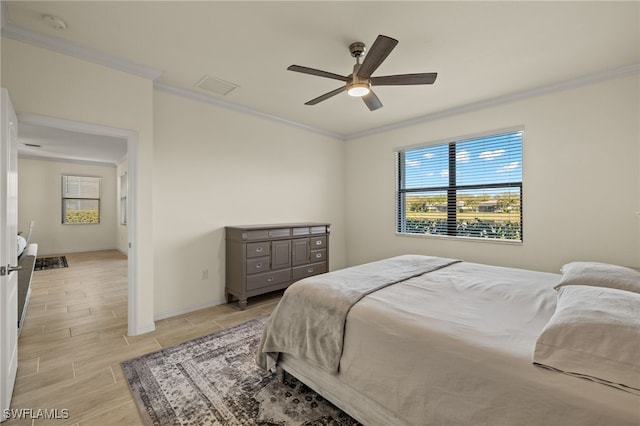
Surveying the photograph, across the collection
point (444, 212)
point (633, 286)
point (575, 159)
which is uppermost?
point (575, 159)

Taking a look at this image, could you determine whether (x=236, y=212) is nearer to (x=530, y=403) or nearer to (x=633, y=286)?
(x=530, y=403)

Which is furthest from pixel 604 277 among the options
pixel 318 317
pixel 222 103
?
pixel 222 103

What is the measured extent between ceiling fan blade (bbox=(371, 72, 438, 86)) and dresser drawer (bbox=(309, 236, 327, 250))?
2548 millimetres

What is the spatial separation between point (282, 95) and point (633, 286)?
3553mm

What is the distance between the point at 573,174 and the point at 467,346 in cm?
307

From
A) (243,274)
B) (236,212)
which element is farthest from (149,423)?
(236,212)

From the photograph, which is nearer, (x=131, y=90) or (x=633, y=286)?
(x=633, y=286)

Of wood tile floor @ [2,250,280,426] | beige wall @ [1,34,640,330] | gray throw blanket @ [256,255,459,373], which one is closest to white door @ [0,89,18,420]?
wood tile floor @ [2,250,280,426]

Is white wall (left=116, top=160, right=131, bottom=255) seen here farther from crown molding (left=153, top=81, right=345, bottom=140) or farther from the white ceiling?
the white ceiling

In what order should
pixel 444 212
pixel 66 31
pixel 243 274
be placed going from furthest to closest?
pixel 444 212
pixel 243 274
pixel 66 31

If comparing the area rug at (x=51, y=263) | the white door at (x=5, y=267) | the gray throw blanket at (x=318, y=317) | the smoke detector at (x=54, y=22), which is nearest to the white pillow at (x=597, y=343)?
the gray throw blanket at (x=318, y=317)

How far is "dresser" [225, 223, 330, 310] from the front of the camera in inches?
139

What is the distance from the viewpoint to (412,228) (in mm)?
4625

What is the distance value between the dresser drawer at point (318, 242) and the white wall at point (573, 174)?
5.80 ft
